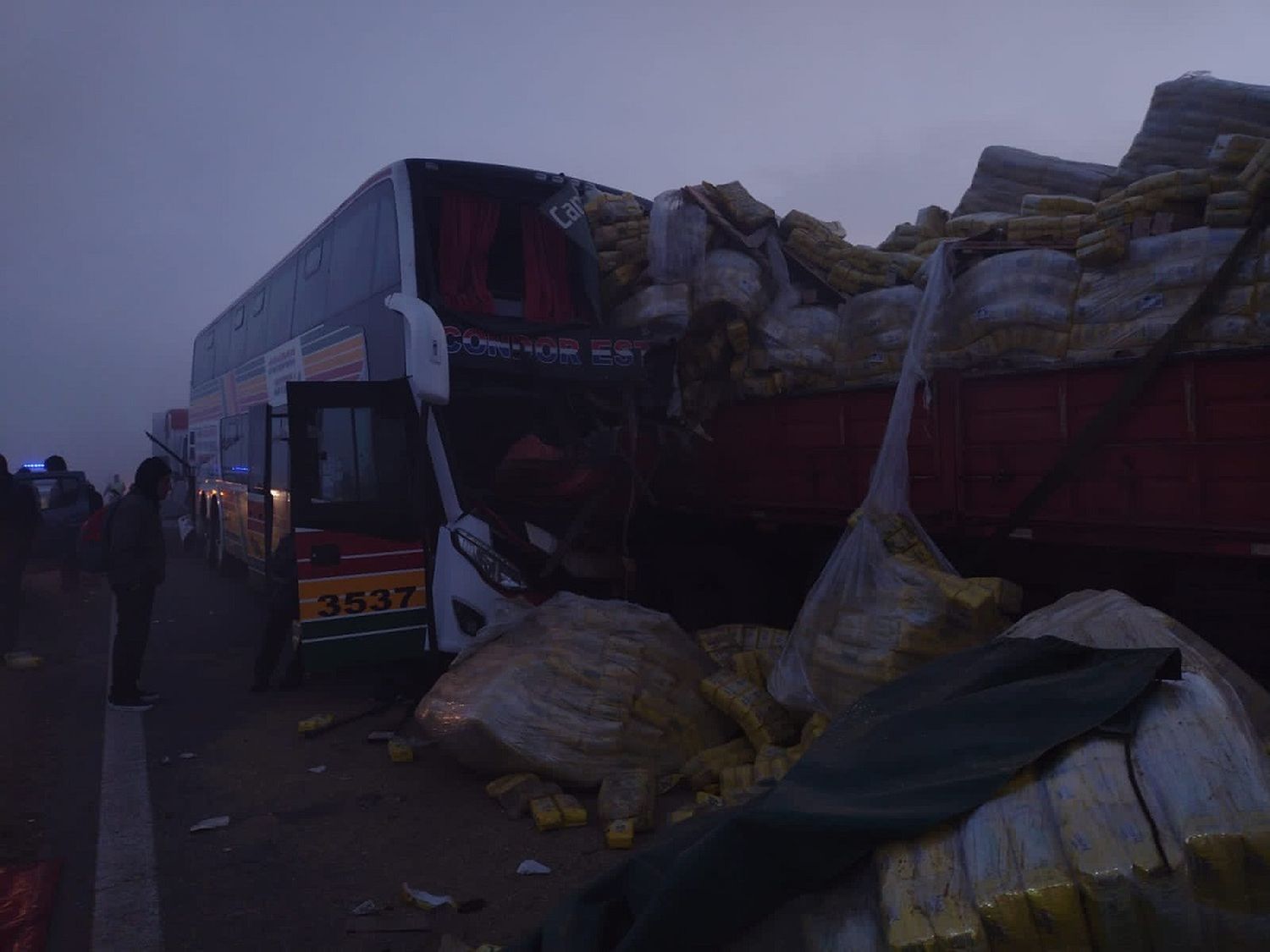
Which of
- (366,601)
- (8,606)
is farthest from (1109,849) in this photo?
(8,606)

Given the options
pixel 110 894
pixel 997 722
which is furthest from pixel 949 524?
pixel 110 894

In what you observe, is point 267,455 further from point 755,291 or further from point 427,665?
point 755,291

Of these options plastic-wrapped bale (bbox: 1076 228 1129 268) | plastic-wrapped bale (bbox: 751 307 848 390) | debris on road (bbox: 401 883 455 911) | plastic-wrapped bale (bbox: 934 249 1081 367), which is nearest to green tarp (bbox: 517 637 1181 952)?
debris on road (bbox: 401 883 455 911)

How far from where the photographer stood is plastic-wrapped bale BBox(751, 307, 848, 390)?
7.29 metres

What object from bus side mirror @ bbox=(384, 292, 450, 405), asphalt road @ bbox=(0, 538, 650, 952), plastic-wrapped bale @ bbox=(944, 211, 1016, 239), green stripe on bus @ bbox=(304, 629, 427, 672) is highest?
plastic-wrapped bale @ bbox=(944, 211, 1016, 239)

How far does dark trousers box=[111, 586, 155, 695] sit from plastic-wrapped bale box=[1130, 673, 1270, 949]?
713cm

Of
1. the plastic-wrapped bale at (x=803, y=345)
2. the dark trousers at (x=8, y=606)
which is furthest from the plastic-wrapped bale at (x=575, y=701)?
the dark trousers at (x=8, y=606)

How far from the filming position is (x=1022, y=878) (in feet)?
7.61

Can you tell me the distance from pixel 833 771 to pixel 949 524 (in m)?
3.49

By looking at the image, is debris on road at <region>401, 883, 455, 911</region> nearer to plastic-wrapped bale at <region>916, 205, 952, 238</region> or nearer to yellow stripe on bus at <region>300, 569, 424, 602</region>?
yellow stripe on bus at <region>300, 569, 424, 602</region>

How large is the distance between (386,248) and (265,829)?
4380mm

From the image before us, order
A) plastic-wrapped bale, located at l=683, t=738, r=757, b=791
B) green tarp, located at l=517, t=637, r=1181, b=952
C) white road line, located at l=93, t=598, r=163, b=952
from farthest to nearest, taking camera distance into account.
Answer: plastic-wrapped bale, located at l=683, t=738, r=757, b=791, white road line, located at l=93, t=598, r=163, b=952, green tarp, located at l=517, t=637, r=1181, b=952

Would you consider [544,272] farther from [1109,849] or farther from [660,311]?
[1109,849]

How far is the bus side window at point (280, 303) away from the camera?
1092cm
